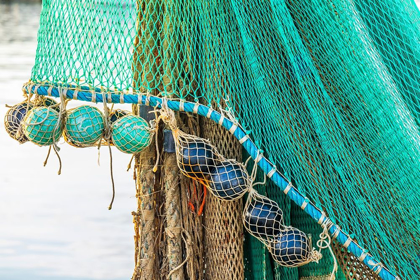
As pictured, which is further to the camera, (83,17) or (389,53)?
(389,53)

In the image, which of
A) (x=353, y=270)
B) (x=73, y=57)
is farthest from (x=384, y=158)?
(x=73, y=57)

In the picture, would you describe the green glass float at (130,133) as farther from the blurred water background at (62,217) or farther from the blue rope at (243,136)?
the blurred water background at (62,217)

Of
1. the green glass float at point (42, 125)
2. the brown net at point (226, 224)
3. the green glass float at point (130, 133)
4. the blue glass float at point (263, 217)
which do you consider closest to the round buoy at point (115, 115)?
the green glass float at point (130, 133)

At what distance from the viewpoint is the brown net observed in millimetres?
2451

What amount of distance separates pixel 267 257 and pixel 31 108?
3.36 feet

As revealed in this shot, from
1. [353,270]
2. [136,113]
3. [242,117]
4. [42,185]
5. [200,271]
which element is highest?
[42,185]

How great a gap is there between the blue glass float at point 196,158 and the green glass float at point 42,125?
1.43 feet

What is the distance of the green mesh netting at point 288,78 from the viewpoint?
2.34 meters

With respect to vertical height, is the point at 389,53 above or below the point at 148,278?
above

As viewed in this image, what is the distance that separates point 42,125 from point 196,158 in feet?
1.72

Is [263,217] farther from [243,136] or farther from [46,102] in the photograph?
[46,102]

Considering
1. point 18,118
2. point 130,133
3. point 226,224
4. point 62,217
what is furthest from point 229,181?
point 62,217

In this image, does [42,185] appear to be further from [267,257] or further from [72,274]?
[267,257]

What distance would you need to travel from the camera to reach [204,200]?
98.3 inches
